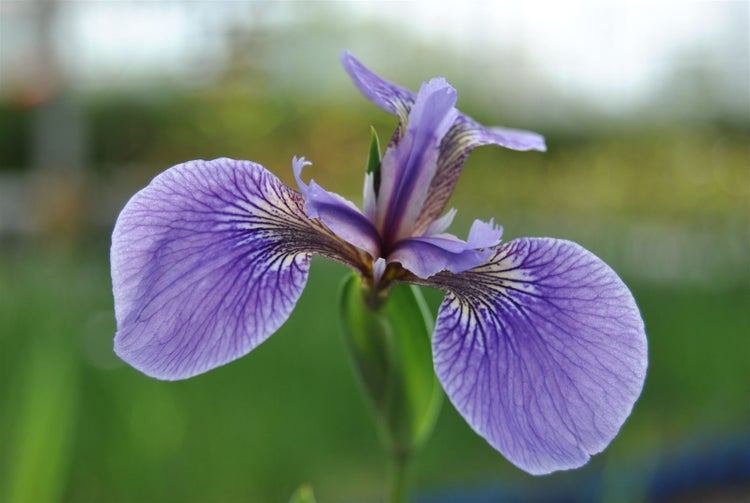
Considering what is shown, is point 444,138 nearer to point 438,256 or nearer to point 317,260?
point 438,256

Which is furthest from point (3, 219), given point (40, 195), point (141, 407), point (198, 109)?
point (141, 407)

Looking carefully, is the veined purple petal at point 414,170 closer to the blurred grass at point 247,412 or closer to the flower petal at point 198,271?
the flower petal at point 198,271

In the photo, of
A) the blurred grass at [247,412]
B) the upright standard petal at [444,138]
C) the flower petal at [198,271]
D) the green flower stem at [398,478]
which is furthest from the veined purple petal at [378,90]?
the blurred grass at [247,412]

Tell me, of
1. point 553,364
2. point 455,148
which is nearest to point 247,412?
point 455,148

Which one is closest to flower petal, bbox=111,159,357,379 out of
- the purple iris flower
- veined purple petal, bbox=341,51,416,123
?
the purple iris flower

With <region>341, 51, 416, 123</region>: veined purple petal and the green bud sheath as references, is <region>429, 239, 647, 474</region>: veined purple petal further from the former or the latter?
<region>341, 51, 416, 123</region>: veined purple petal
